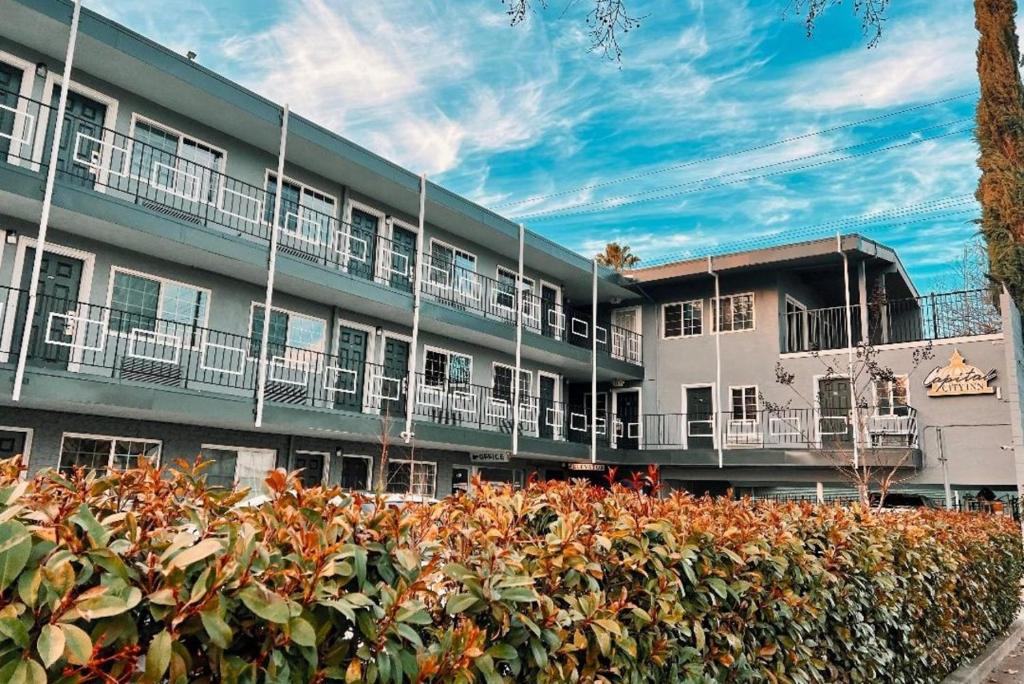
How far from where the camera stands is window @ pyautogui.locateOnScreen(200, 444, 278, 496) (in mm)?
14398

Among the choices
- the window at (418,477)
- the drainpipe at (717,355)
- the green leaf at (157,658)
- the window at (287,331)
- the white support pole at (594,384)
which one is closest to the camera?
the green leaf at (157,658)

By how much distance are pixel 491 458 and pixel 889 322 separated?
13667 mm

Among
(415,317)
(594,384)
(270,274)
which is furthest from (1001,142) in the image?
(270,274)

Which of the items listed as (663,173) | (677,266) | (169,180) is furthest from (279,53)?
(663,173)

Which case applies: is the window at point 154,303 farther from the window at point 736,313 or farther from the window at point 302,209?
the window at point 736,313

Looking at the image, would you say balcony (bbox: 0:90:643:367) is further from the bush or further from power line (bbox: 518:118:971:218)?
power line (bbox: 518:118:971:218)

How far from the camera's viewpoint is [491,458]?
62.7 ft

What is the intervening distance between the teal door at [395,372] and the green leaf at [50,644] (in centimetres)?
1527

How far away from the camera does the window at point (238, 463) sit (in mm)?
14398

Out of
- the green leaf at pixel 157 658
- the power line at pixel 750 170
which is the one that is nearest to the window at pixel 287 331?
the green leaf at pixel 157 658

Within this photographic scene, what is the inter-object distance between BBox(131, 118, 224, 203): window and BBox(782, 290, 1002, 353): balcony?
635 inches

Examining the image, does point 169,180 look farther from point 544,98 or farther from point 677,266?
point 677,266

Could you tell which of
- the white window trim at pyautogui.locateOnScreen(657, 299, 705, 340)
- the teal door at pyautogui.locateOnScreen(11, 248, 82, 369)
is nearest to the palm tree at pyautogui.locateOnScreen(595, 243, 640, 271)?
the white window trim at pyautogui.locateOnScreen(657, 299, 705, 340)

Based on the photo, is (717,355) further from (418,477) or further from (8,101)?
(8,101)
